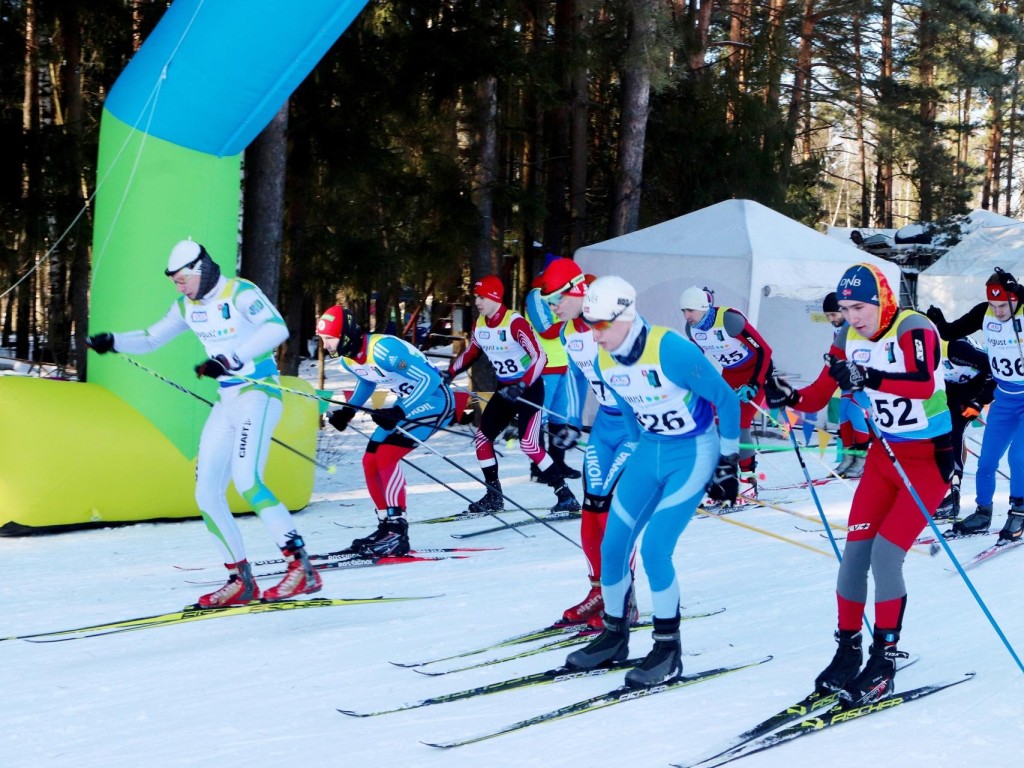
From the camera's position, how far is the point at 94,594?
6180 millimetres

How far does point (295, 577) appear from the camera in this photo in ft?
19.6

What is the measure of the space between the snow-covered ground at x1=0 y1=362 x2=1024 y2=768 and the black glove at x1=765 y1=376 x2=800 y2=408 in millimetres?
895

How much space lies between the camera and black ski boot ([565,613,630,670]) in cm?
465

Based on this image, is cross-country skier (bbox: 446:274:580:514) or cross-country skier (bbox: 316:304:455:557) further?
cross-country skier (bbox: 446:274:580:514)

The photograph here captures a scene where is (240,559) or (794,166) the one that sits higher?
(794,166)

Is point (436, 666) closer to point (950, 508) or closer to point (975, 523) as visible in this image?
point (975, 523)

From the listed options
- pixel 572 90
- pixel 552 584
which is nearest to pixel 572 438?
pixel 552 584

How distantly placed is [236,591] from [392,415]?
185 centimetres

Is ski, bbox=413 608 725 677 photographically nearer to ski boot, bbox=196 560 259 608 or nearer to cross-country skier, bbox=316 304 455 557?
ski boot, bbox=196 560 259 608

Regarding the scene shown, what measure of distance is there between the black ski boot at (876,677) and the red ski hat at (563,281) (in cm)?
234

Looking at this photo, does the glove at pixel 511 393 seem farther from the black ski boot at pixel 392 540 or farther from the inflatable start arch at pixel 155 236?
the inflatable start arch at pixel 155 236

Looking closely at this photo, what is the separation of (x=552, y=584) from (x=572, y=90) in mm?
10079

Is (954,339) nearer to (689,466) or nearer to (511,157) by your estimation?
(689,466)

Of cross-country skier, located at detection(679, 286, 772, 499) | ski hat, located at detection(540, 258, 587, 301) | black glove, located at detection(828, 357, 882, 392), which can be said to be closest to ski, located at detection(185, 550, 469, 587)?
ski hat, located at detection(540, 258, 587, 301)
